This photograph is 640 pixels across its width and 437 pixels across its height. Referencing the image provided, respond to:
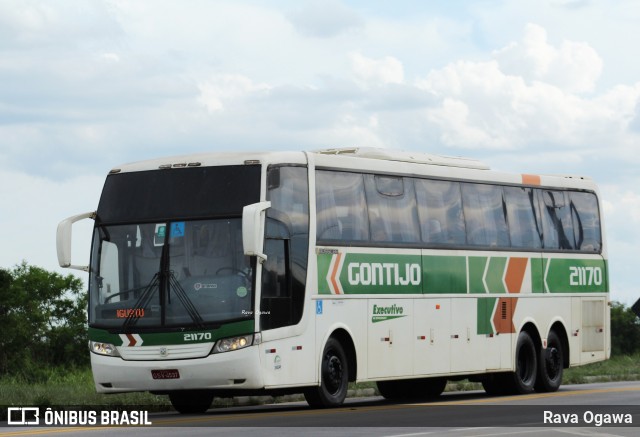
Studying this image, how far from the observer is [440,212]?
26.8 metres

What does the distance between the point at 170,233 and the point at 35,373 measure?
20058 mm

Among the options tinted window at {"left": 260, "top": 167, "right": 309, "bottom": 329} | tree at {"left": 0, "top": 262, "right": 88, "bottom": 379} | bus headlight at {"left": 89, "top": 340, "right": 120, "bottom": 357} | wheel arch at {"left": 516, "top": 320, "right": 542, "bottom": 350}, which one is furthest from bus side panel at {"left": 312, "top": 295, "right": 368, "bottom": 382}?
tree at {"left": 0, "top": 262, "right": 88, "bottom": 379}

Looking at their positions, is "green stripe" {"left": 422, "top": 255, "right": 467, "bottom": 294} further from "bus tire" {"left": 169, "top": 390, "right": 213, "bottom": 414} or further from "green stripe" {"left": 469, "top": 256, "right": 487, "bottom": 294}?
"bus tire" {"left": 169, "top": 390, "right": 213, "bottom": 414}

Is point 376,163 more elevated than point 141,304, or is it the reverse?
point 376,163

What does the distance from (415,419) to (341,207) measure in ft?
14.8

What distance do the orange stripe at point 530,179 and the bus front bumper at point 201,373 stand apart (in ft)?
30.7

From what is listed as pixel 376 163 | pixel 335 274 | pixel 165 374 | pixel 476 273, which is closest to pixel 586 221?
pixel 476 273

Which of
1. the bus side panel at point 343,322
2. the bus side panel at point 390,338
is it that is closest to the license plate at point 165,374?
the bus side panel at point 343,322

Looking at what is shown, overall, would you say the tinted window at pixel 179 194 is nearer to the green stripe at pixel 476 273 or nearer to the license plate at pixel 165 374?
the license plate at pixel 165 374

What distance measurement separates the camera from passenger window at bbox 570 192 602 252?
3108cm

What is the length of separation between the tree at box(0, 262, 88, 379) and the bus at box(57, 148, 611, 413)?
21.3m

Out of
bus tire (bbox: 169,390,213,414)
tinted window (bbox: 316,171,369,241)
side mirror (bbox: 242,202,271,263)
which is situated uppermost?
tinted window (bbox: 316,171,369,241)

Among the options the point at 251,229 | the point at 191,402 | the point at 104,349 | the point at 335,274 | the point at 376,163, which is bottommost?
→ the point at 191,402

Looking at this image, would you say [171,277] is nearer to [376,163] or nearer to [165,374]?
[165,374]
